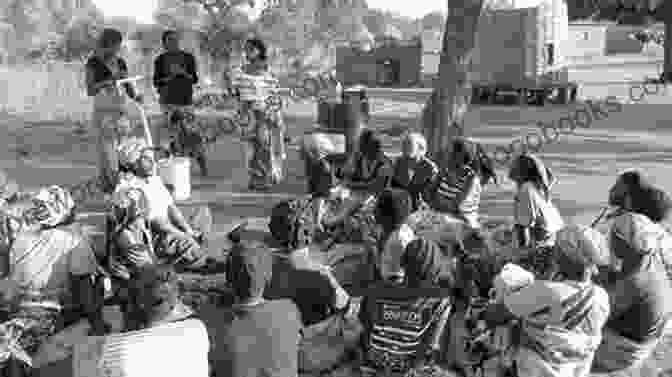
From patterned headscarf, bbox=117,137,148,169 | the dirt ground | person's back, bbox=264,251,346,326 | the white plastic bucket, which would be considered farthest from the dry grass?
person's back, bbox=264,251,346,326

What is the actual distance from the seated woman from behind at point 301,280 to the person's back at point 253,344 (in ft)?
2.55

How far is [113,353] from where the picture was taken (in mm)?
2309

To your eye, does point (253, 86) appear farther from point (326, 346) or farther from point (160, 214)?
point (326, 346)

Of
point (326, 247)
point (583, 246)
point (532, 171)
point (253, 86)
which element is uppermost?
point (253, 86)

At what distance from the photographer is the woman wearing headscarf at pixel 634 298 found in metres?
3.11

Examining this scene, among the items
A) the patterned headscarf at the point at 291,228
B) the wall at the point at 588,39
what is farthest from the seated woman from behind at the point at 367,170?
the wall at the point at 588,39

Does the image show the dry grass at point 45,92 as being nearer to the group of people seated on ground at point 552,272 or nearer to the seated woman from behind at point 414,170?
the seated woman from behind at point 414,170

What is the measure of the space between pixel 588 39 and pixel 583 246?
34.2 metres

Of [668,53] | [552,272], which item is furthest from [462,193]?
[668,53]

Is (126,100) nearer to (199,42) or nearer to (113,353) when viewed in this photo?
(113,353)

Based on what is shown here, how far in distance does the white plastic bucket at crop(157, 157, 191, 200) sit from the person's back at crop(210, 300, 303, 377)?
3602 millimetres

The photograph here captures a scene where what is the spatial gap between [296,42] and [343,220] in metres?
25.1

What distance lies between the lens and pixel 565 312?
2.64 metres

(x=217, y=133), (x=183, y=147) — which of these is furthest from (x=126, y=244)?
(x=217, y=133)
